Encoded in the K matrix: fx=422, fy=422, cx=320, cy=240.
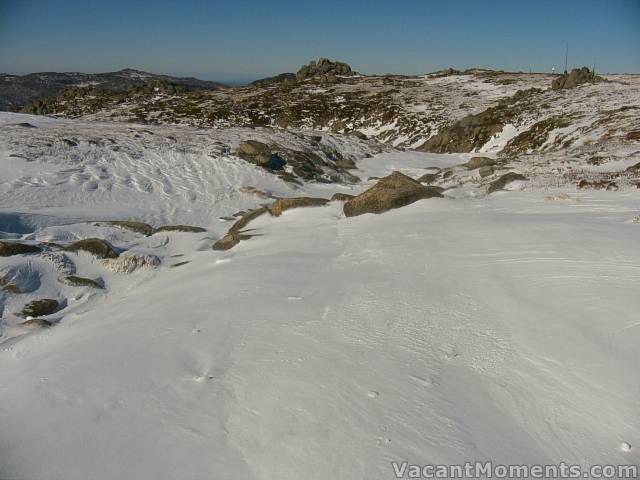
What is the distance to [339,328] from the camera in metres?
5.28

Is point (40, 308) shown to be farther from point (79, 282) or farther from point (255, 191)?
point (255, 191)

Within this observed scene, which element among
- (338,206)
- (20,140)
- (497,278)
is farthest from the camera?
(20,140)

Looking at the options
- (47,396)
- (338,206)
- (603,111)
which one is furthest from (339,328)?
(603,111)

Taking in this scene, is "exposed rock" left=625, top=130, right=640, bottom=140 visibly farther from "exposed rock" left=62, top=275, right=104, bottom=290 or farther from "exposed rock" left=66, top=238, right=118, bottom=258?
"exposed rock" left=62, top=275, right=104, bottom=290

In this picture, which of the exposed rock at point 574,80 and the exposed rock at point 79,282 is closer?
the exposed rock at point 79,282

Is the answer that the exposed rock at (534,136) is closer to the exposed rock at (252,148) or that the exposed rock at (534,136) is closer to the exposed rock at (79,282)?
the exposed rock at (252,148)

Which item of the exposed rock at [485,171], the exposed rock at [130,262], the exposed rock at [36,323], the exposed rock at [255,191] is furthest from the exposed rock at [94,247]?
the exposed rock at [485,171]

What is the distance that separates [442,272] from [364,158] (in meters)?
20.8

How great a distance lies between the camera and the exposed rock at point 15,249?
32.1 ft

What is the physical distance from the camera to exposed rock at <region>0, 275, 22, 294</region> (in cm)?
888

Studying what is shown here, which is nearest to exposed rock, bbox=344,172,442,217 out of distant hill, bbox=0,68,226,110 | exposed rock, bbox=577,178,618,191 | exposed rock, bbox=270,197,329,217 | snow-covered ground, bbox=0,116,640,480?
snow-covered ground, bbox=0,116,640,480

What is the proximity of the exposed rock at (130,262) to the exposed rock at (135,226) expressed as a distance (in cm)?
211

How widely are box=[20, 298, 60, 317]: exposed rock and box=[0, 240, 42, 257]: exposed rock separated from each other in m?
1.83

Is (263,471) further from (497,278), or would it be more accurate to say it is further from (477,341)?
(497,278)
